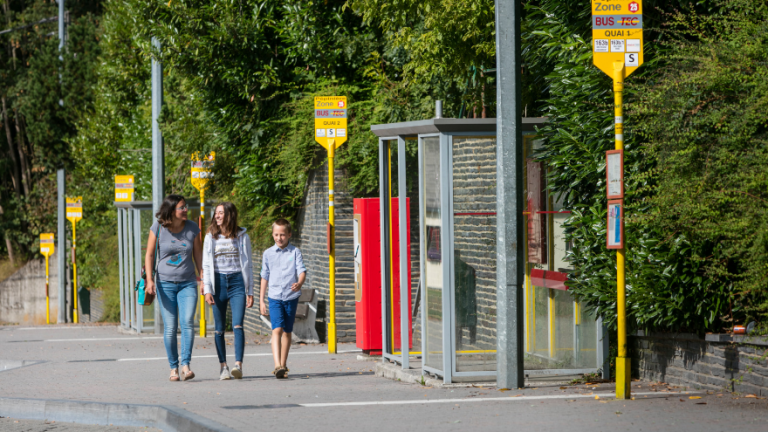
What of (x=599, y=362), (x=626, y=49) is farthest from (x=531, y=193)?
(x=626, y=49)

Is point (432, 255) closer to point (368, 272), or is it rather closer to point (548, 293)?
point (548, 293)

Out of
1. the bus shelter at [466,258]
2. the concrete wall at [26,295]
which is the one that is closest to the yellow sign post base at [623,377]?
the bus shelter at [466,258]

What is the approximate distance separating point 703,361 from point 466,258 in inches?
85.8

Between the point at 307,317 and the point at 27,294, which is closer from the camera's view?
the point at 307,317

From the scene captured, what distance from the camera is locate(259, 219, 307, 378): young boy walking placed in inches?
397

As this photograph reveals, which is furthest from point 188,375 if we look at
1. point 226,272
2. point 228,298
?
point 226,272

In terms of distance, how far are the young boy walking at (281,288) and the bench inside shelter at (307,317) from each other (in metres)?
5.02

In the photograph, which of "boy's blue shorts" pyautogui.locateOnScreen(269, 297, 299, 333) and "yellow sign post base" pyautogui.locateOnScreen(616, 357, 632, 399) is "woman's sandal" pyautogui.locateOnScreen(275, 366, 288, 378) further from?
"yellow sign post base" pyautogui.locateOnScreen(616, 357, 632, 399)

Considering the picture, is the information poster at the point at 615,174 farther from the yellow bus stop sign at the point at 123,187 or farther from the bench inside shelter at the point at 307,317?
the yellow bus stop sign at the point at 123,187

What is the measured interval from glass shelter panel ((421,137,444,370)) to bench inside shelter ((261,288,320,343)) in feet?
20.2

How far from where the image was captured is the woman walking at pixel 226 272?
9914mm

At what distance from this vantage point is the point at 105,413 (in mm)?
7918

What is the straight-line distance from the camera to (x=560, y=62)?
948 centimetres

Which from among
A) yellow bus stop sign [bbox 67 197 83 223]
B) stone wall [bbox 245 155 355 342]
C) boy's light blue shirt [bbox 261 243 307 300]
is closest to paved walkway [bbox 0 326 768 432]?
boy's light blue shirt [bbox 261 243 307 300]
